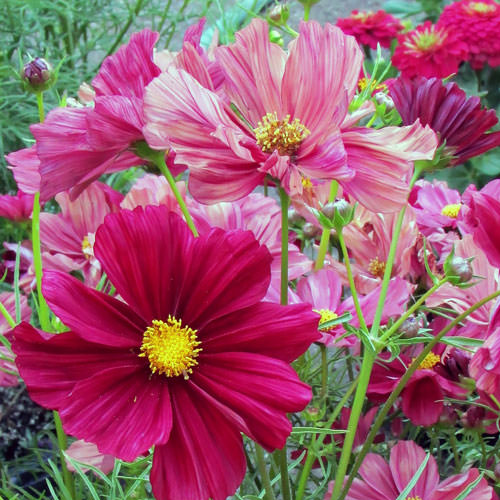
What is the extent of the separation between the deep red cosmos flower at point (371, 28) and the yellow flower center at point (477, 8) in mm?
162

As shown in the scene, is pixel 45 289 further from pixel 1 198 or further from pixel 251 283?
pixel 1 198

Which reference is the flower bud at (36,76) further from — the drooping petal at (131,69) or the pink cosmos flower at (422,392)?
the pink cosmos flower at (422,392)

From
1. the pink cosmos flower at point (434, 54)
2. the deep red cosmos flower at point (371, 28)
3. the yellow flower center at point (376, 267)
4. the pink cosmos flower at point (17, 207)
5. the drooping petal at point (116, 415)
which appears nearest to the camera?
the drooping petal at point (116, 415)

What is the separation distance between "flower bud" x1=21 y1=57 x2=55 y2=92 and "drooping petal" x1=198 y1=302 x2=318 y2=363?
0.65 feet

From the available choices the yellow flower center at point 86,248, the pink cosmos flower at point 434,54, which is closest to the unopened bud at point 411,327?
the yellow flower center at point 86,248

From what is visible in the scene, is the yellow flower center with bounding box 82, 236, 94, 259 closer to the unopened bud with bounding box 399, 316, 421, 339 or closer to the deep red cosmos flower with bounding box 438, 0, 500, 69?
the unopened bud with bounding box 399, 316, 421, 339

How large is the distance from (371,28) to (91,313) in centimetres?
113

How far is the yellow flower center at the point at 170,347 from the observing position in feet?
1.15

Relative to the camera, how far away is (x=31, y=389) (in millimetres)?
323

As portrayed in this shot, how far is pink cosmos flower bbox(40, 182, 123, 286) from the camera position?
0.51 metres

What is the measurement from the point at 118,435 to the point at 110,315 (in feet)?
0.18

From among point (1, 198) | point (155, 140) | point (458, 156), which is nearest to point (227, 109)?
point (155, 140)

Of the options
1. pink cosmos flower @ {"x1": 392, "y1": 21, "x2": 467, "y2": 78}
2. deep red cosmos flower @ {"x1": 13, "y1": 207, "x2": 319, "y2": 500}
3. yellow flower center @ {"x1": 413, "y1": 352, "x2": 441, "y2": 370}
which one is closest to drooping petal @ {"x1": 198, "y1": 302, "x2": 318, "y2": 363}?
deep red cosmos flower @ {"x1": 13, "y1": 207, "x2": 319, "y2": 500}

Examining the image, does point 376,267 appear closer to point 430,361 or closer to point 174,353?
point 430,361
